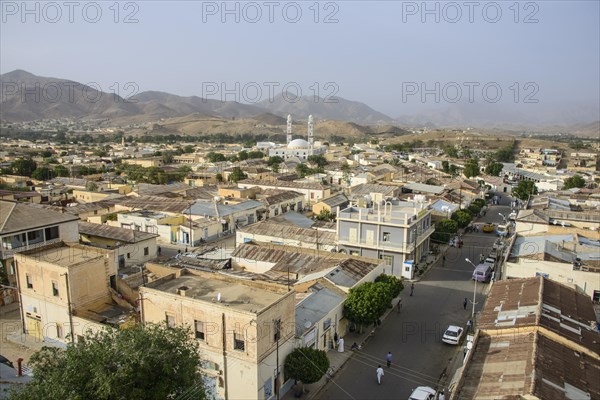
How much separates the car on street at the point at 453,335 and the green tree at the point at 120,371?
11.4 meters

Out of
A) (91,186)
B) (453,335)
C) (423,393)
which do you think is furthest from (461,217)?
(91,186)

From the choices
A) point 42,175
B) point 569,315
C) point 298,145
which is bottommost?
point 569,315

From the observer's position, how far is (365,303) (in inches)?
709

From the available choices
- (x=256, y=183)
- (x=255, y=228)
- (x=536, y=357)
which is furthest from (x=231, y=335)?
(x=256, y=183)

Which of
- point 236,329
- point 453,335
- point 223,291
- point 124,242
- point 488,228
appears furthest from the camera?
point 488,228

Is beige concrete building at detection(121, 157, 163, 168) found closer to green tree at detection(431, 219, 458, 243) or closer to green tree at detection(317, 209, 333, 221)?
green tree at detection(317, 209, 333, 221)

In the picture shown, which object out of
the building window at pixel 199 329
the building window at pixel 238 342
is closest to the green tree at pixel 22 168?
the building window at pixel 199 329

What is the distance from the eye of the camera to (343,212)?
2762cm

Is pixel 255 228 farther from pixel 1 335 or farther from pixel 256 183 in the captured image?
pixel 256 183

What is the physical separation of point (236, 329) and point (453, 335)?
380 inches

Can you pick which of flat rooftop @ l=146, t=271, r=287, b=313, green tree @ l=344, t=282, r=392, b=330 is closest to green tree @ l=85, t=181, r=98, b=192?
flat rooftop @ l=146, t=271, r=287, b=313

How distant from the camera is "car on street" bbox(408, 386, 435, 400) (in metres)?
14.2

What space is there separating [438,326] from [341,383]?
21.2 feet

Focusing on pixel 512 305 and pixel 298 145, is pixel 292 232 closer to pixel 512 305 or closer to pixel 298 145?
pixel 512 305
